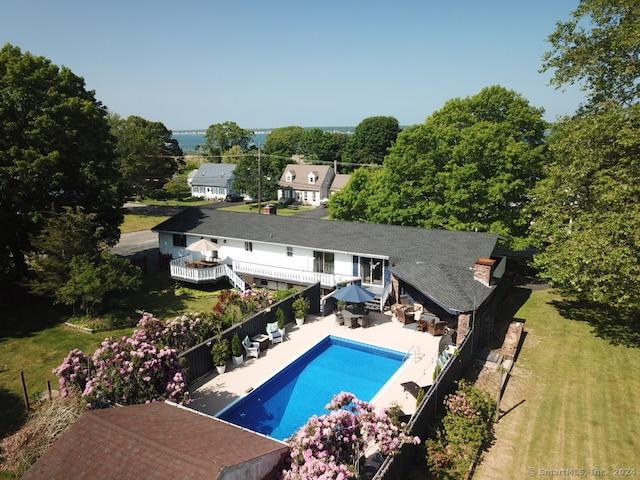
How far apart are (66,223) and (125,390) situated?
13.4 m

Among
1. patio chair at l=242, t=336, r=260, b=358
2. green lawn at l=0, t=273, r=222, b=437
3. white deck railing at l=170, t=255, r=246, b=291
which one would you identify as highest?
white deck railing at l=170, t=255, r=246, b=291

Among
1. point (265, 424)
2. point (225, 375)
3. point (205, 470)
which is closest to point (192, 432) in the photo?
point (205, 470)

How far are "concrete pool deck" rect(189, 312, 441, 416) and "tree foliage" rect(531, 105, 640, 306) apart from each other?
24.5 feet

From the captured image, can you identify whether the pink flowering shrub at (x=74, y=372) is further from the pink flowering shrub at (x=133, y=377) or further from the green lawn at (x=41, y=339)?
the green lawn at (x=41, y=339)

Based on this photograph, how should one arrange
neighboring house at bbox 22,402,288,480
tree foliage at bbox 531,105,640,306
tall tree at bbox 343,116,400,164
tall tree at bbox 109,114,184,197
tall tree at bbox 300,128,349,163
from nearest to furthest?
neighboring house at bbox 22,402,288,480
tree foliage at bbox 531,105,640,306
tall tree at bbox 109,114,184,197
tall tree at bbox 343,116,400,164
tall tree at bbox 300,128,349,163

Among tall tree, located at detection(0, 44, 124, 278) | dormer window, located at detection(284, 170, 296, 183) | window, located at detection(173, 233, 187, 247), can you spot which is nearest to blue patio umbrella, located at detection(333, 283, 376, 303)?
window, located at detection(173, 233, 187, 247)

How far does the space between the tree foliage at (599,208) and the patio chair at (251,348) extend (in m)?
14.7

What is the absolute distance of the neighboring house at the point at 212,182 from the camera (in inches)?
3046

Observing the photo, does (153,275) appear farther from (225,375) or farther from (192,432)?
(192,432)

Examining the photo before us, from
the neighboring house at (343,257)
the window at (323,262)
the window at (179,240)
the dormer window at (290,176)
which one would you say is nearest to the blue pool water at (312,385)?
the neighboring house at (343,257)

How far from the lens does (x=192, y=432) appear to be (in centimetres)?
941

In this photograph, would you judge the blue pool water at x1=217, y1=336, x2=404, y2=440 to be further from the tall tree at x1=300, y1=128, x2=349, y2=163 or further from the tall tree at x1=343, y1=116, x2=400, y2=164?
the tall tree at x1=343, y1=116, x2=400, y2=164

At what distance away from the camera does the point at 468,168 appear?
27.5 meters

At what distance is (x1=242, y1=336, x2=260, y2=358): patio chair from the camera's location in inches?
734
